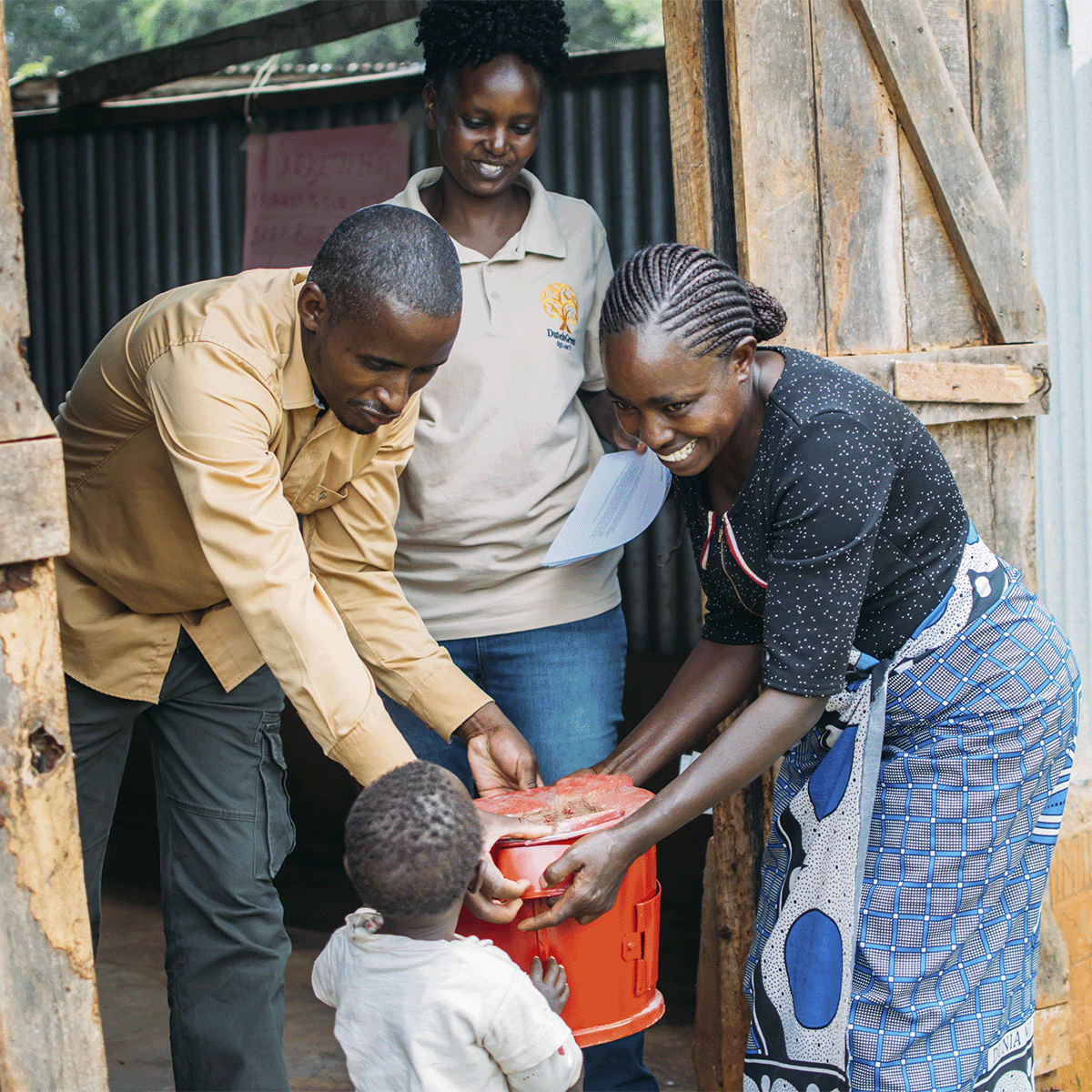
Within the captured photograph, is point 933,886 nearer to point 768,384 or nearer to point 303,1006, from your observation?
point 768,384

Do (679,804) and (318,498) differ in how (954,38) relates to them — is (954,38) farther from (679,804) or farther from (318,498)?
(679,804)

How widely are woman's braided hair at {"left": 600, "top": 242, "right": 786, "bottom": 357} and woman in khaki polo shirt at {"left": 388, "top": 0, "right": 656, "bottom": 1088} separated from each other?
0.65 m

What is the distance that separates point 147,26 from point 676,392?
7.71 meters

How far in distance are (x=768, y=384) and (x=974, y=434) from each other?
1051mm

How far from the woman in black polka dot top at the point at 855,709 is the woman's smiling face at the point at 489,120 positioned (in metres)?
0.76

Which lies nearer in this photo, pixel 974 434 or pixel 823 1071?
pixel 823 1071

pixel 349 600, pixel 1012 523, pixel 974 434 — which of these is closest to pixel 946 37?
pixel 974 434

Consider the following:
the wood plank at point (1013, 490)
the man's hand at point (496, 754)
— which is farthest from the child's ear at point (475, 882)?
the wood plank at point (1013, 490)

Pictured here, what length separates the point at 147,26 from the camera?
8.21 metres

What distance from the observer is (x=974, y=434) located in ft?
9.40

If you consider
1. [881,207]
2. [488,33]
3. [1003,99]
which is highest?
[488,33]

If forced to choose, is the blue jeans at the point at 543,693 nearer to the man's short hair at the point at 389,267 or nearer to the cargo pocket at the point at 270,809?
the cargo pocket at the point at 270,809

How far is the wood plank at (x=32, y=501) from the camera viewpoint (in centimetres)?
152

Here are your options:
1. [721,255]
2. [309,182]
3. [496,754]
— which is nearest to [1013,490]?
[721,255]
